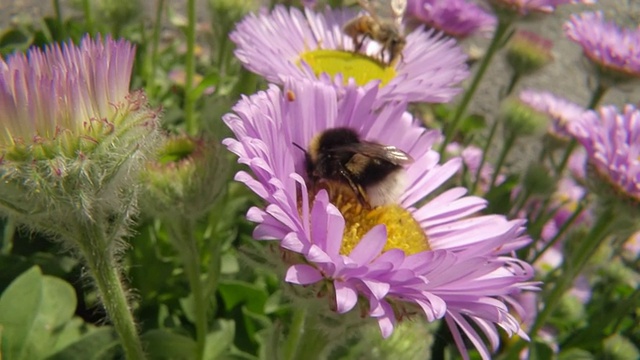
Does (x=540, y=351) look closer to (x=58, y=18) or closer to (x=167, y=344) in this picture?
(x=167, y=344)

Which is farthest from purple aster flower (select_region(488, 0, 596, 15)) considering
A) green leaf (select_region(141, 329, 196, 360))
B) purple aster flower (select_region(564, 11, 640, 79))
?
green leaf (select_region(141, 329, 196, 360))

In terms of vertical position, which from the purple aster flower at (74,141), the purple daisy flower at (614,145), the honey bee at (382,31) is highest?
the purple aster flower at (74,141)

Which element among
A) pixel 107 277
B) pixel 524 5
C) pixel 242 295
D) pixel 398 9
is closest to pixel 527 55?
pixel 524 5

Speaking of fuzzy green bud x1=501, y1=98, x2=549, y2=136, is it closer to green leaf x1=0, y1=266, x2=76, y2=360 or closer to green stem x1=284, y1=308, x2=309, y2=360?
green stem x1=284, y1=308, x2=309, y2=360

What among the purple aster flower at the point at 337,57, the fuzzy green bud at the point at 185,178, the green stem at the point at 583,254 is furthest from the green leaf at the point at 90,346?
the green stem at the point at 583,254

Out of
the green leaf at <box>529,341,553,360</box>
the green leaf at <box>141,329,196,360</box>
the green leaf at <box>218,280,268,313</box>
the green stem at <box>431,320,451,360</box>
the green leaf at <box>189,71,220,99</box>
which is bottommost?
the green stem at <box>431,320,451,360</box>

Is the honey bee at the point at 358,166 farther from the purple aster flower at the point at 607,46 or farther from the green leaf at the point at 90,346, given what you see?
the purple aster flower at the point at 607,46
